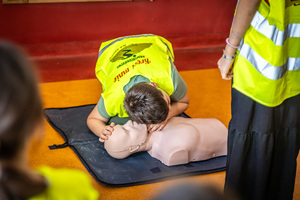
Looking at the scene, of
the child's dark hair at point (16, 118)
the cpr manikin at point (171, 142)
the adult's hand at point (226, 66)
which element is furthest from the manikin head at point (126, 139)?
the child's dark hair at point (16, 118)

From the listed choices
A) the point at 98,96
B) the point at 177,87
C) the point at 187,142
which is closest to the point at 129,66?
the point at 177,87

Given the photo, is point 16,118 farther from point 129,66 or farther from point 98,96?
point 98,96

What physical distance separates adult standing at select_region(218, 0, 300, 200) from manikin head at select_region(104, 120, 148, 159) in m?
0.67

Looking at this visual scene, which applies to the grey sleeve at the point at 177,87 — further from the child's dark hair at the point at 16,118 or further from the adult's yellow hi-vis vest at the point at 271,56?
the child's dark hair at the point at 16,118

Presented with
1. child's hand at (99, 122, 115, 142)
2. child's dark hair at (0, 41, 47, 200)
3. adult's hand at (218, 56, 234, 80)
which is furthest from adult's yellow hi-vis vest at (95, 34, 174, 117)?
child's dark hair at (0, 41, 47, 200)

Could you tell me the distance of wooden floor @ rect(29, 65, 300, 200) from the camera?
2.07 m

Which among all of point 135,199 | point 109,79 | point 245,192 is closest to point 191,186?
point 245,192

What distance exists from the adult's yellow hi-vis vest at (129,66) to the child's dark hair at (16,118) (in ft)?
5.05

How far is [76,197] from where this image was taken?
848mm

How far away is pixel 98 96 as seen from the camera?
3.11 metres

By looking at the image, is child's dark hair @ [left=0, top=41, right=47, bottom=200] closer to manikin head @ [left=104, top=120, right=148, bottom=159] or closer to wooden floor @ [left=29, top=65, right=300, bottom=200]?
wooden floor @ [left=29, top=65, right=300, bottom=200]

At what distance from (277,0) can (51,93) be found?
2.14 metres

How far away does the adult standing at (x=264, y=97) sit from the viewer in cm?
142

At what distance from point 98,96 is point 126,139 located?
96 centimetres
